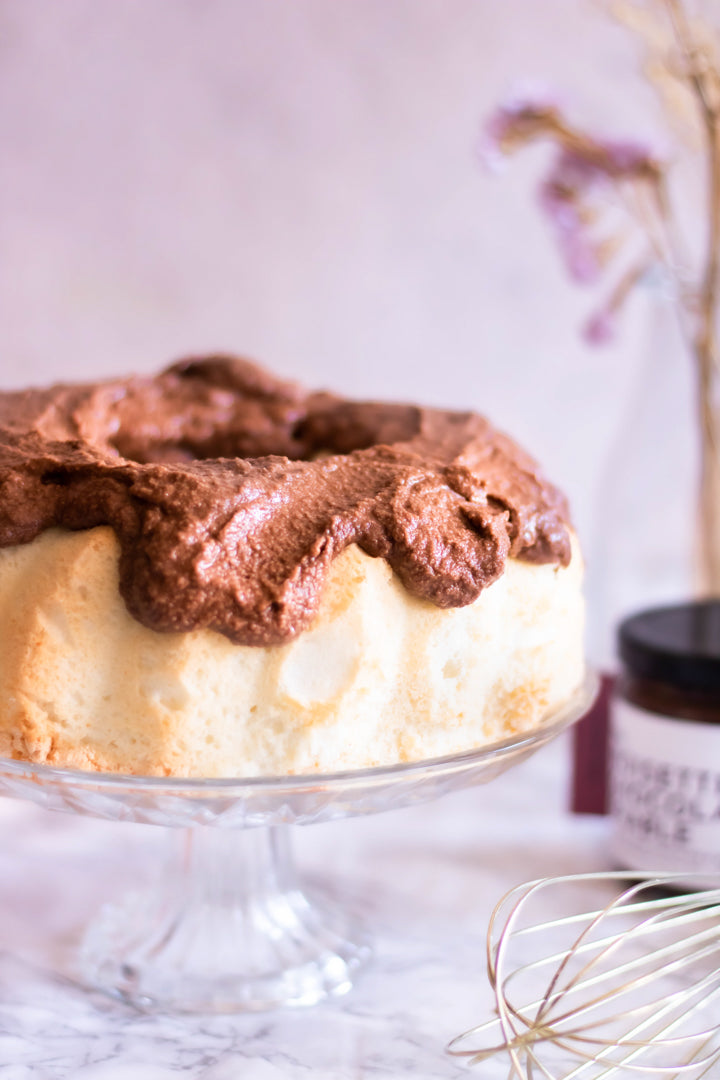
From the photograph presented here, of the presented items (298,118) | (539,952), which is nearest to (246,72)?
(298,118)

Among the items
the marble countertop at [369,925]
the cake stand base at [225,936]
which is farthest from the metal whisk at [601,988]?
the cake stand base at [225,936]

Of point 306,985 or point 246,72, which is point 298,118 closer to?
point 246,72

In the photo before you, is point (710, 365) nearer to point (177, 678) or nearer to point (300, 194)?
point (300, 194)

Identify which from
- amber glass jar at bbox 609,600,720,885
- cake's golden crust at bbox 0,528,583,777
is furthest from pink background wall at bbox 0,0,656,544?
cake's golden crust at bbox 0,528,583,777

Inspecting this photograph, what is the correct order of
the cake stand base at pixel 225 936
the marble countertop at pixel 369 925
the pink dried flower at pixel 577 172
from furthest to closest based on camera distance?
1. the pink dried flower at pixel 577 172
2. the cake stand base at pixel 225 936
3. the marble countertop at pixel 369 925

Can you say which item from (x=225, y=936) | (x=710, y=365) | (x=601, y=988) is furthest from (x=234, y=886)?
(x=710, y=365)

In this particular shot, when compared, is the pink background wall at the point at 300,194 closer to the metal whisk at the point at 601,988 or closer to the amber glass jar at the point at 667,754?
the amber glass jar at the point at 667,754
